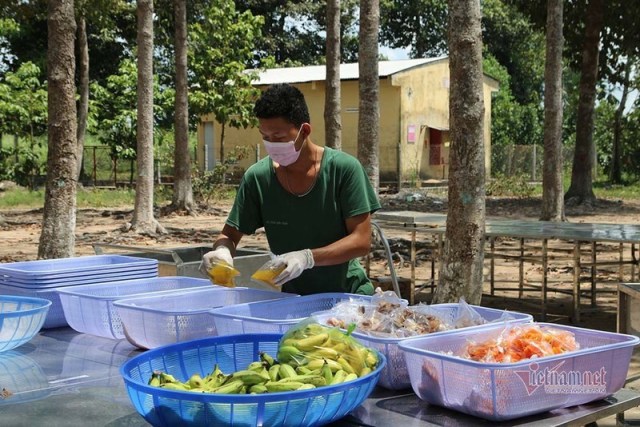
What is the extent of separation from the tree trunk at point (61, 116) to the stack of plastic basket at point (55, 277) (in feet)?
15.0

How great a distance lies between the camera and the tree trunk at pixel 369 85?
408 inches

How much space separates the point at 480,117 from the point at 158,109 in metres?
20.9

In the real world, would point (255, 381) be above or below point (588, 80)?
below

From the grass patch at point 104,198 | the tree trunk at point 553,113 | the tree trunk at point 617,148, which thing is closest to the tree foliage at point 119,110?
the grass patch at point 104,198

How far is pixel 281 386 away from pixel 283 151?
142cm

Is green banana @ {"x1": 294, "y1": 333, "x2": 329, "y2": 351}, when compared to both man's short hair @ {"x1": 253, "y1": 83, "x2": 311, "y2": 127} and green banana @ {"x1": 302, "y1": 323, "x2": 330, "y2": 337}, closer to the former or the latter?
green banana @ {"x1": 302, "y1": 323, "x2": 330, "y2": 337}

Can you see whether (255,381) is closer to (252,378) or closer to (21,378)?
(252,378)

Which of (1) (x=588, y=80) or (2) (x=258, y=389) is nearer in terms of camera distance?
(2) (x=258, y=389)

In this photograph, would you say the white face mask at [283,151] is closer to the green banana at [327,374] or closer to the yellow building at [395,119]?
the green banana at [327,374]

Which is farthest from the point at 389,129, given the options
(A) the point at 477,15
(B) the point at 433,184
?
(A) the point at 477,15

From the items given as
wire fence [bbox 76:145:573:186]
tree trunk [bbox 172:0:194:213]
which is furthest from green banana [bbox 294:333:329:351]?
wire fence [bbox 76:145:573:186]

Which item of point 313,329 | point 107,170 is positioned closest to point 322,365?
point 313,329

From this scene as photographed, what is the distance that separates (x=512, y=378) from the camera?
2.08 metres

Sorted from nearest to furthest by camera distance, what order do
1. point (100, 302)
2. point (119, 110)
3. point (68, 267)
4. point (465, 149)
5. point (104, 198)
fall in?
point (100, 302)
point (68, 267)
point (465, 149)
point (104, 198)
point (119, 110)
